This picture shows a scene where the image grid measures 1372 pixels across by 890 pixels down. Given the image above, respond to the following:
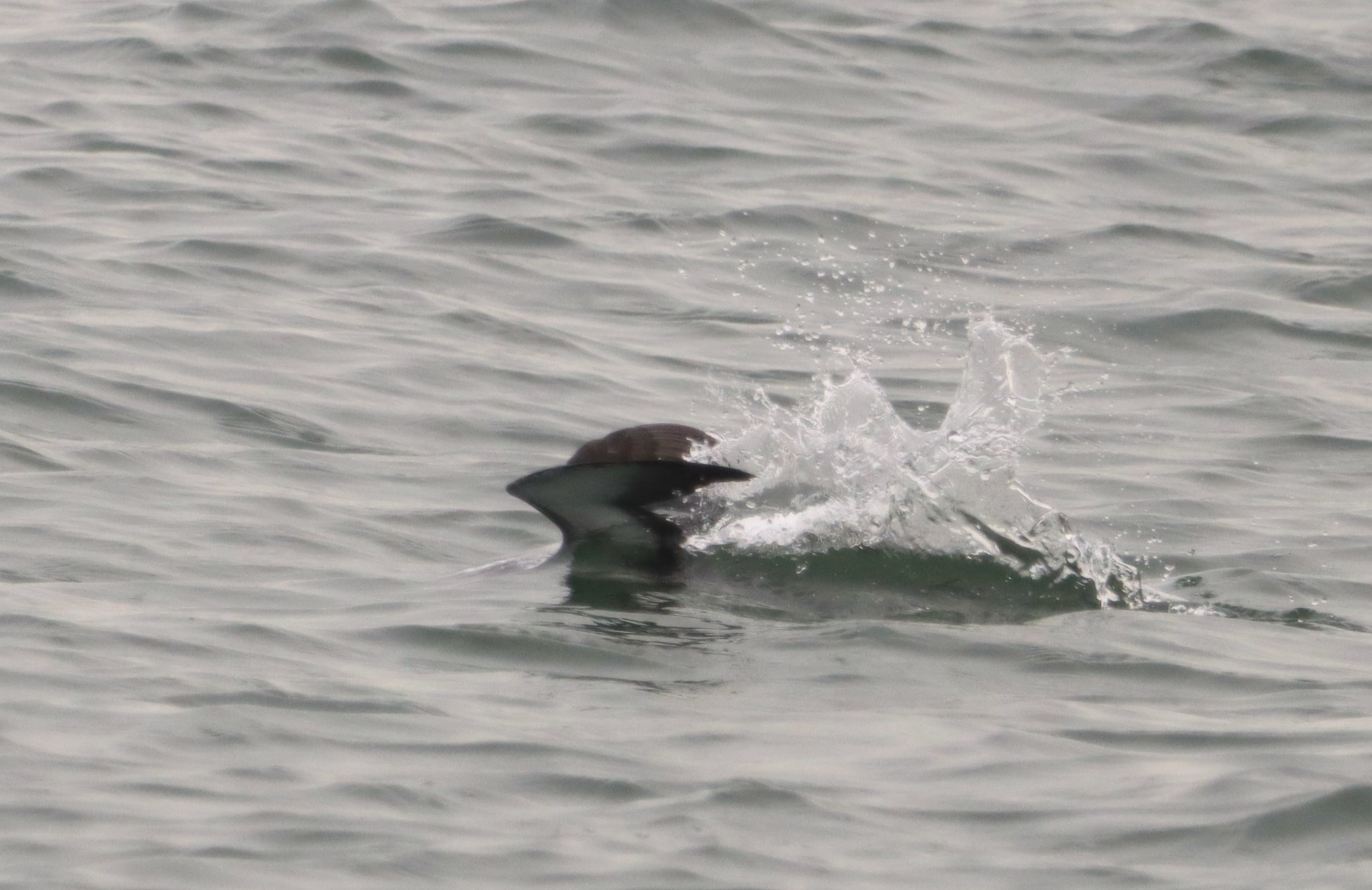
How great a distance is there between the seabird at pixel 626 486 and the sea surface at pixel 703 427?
0.14m

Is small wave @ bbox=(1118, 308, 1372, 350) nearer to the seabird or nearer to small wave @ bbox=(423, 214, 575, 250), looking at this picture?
small wave @ bbox=(423, 214, 575, 250)

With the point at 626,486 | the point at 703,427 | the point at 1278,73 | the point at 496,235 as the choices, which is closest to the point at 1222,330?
the point at 703,427

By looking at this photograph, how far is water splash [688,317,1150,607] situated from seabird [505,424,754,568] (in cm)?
18

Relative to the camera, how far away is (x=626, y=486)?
6699 mm

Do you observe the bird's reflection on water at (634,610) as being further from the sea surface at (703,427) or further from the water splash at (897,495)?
the water splash at (897,495)

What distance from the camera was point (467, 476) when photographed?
9.04 meters

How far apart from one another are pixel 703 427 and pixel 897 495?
6.81 feet

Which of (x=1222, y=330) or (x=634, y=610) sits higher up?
(x=1222, y=330)

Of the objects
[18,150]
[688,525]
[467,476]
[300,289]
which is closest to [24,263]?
[300,289]

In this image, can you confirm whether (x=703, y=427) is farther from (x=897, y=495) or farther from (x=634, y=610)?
(x=634, y=610)

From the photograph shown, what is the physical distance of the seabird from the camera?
6.59m

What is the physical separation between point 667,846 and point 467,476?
4401 mm

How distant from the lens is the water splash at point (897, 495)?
729 cm

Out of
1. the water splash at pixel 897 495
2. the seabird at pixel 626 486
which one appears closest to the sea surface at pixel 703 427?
the water splash at pixel 897 495
